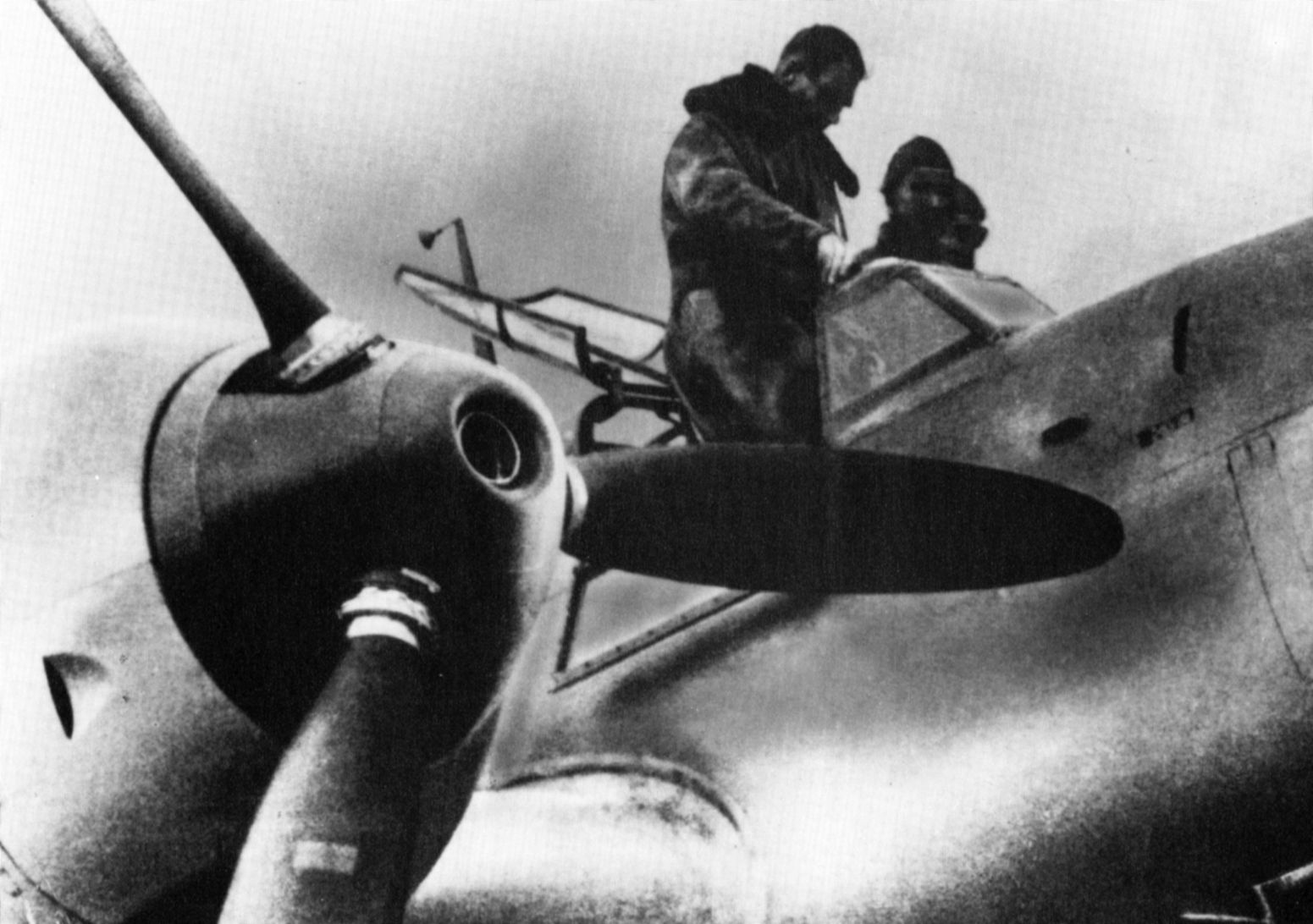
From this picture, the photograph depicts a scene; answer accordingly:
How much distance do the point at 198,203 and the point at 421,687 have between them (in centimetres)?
135

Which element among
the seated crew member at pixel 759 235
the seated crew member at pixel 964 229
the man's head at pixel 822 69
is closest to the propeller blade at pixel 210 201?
the seated crew member at pixel 759 235

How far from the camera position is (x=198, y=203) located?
2.93 meters

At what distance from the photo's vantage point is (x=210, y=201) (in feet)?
9.59

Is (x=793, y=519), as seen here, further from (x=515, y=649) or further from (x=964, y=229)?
(x=964, y=229)

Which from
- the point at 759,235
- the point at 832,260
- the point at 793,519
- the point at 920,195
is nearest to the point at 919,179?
the point at 920,195

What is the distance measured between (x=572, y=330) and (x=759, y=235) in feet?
6.79

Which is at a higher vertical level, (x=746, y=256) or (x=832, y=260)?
(x=746, y=256)

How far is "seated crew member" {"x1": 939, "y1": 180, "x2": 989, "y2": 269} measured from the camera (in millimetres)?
5949

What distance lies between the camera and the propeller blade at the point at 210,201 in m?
2.75

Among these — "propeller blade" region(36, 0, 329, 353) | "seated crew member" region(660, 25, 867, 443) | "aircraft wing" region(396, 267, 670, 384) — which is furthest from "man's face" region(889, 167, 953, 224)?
"propeller blade" region(36, 0, 329, 353)

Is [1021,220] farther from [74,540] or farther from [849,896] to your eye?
[74,540]

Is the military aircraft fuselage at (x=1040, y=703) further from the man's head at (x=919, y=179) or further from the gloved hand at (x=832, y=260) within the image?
the man's head at (x=919, y=179)

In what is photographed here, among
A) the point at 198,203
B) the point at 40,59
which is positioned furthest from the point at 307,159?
the point at 198,203

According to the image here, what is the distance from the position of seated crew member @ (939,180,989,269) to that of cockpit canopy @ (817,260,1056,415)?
1391mm
